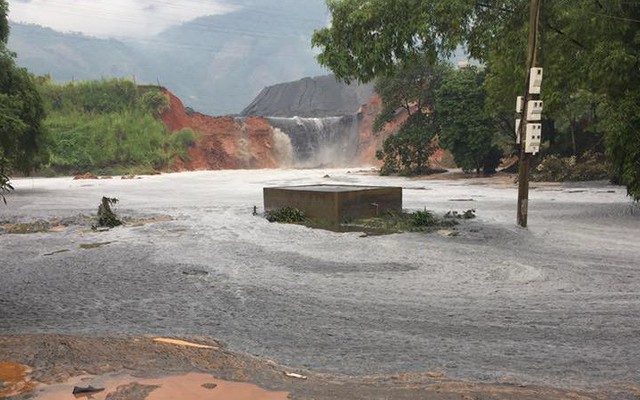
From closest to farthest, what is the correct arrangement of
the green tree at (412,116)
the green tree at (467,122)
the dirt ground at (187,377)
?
the dirt ground at (187,377)
the green tree at (467,122)
the green tree at (412,116)

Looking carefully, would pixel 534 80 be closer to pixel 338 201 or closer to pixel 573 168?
pixel 338 201

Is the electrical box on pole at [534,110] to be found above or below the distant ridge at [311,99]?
below

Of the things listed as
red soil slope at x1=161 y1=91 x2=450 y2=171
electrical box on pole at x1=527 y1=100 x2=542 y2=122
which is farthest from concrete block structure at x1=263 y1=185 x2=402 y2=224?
red soil slope at x1=161 y1=91 x2=450 y2=171

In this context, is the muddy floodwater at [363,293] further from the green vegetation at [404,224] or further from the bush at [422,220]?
the bush at [422,220]

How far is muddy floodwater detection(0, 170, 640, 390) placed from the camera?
5.46 metres

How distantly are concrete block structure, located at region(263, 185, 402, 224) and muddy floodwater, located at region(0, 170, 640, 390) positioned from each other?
121cm

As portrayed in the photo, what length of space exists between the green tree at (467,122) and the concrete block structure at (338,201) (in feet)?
69.0

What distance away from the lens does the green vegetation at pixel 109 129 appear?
163 ft

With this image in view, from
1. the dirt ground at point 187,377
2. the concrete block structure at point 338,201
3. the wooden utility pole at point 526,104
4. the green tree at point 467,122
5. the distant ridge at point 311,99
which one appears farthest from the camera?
the distant ridge at point 311,99

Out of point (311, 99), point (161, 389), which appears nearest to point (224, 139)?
point (311, 99)

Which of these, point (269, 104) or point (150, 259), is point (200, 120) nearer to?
point (269, 104)

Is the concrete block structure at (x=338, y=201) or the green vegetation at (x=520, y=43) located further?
the concrete block structure at (x=338, y=201)

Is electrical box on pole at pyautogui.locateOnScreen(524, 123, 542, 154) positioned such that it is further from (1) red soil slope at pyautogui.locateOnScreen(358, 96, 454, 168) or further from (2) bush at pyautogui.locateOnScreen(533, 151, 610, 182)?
(1) red soil slope at pyautogui.locateOnScreen(358, 96, 454, 168)

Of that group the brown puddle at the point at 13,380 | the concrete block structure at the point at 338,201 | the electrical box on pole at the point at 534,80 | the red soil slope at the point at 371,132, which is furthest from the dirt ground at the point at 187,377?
the red soil slope at the point at 371,132
